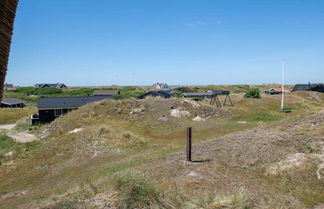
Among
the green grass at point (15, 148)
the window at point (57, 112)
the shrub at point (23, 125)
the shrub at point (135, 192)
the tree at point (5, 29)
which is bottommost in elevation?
the shrub at point (23, 125)

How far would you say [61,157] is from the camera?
715 inches

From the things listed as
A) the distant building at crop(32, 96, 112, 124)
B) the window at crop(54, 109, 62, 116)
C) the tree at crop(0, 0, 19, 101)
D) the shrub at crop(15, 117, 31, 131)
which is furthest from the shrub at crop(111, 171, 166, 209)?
the window at crop(54, 109, 62, 116)

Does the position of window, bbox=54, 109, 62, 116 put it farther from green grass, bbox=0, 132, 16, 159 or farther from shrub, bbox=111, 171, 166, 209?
shrub, bbox=111, 171, 166, 209

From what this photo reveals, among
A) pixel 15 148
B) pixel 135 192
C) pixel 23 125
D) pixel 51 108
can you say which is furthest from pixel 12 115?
pixel 135 192

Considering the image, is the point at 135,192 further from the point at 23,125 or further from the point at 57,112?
the point at 23,125

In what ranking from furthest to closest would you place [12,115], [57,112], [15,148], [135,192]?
[12,115] < [57,112] < [15,148] < [135,192]

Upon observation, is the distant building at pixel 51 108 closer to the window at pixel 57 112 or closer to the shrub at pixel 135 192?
the window at pixel 57 112

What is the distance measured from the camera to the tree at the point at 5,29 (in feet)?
9.28

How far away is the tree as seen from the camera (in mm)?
2828

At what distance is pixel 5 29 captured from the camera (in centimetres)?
288

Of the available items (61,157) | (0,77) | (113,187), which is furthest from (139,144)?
(0,77)

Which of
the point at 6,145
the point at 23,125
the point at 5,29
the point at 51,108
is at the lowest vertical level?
the point at 23,125

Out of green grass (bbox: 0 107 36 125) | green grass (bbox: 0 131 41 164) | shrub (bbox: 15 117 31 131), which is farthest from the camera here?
green grass (bbox: 0 107 36 125)

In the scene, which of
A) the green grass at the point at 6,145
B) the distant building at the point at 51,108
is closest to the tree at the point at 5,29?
the green grass at the point at 6,145
